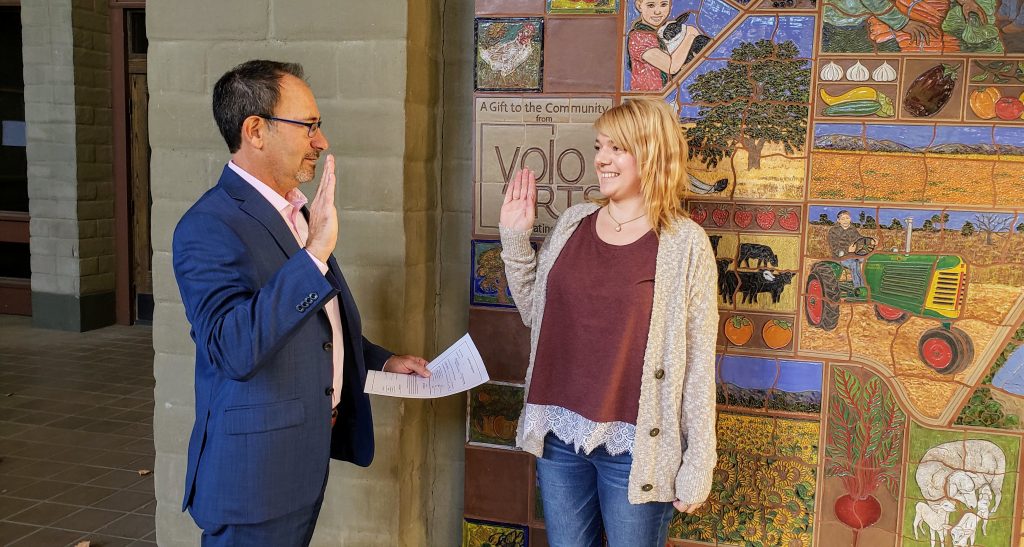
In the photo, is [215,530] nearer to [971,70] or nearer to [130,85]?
[971,70]

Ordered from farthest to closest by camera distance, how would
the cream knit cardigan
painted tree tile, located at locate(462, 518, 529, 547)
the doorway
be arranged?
1. the doorway
2. painted tree tile, located at locate(462, 518, 529, 547)
3. the cream knit cardigan

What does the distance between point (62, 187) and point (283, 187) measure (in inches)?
268

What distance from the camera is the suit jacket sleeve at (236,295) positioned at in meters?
1.87

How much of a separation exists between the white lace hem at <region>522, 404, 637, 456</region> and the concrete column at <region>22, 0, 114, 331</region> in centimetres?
693

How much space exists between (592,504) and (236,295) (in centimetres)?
116

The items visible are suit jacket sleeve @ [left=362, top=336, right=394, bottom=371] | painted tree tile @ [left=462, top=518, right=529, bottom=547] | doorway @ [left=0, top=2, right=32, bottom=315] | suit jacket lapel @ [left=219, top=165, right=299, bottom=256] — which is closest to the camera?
suit jacket lapel @ [left=219, top=165, right=299, bottom=256]

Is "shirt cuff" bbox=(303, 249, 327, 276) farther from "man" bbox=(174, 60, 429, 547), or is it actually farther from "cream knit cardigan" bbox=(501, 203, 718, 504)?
"cream knit cardigan" bbox=(501, 203, 718, 504)

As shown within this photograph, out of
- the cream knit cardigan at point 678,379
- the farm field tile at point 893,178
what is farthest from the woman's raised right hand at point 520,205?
the farm field tile at point 893,178

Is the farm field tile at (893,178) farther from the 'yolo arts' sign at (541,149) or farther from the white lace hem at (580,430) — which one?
the white lace hem at (580,430)

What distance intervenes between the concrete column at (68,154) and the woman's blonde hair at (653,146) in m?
7.08

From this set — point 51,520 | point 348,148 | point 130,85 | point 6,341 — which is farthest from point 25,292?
point 348,148

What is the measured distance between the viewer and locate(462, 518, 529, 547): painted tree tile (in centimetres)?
318

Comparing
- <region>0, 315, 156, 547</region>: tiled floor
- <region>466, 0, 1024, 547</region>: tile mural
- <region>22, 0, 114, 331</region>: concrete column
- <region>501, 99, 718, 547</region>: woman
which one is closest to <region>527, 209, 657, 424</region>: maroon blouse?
<region>501, 99, 718, 547</region>: woman

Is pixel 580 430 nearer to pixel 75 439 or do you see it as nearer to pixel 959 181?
pixel 959 181
